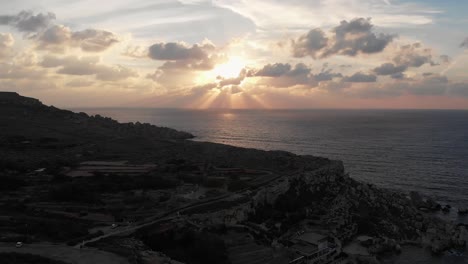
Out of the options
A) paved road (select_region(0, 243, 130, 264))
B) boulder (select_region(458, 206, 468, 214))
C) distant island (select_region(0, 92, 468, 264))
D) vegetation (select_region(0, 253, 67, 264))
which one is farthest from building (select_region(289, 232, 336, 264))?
boulder (select_region(458, 206, 468, 214))

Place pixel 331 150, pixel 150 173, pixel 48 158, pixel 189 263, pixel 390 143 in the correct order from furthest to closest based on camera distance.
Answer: pixel 390 143 < pixel 331 150 < pixel 48 158 < pixel 150 173 < pixel 189 263

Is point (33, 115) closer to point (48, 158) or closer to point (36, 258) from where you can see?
A: point (48, 158)

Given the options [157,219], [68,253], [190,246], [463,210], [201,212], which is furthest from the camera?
[463,210]

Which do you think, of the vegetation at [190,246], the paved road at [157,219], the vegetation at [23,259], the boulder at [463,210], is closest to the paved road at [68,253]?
the vegetation at [23,259]

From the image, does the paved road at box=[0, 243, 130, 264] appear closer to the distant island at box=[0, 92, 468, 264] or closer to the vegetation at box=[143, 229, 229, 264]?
the distant island at box=[0, 92, 468, 264]

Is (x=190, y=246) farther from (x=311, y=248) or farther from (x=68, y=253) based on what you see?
(x=311, y=248)

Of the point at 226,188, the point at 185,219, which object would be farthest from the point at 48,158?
the point at 185,219

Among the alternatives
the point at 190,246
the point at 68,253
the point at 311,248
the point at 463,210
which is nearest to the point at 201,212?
the point at 190,246
